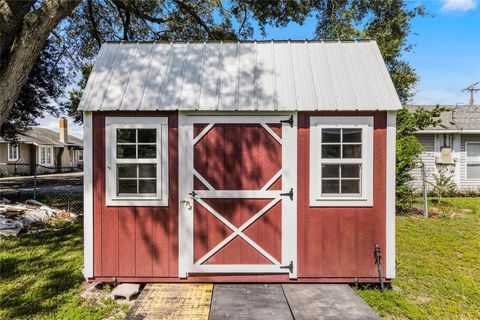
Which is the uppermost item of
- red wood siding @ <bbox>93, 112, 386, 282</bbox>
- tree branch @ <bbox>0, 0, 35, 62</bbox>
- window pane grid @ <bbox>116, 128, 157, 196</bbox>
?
tree branch @ <bbox>0, 0, 35, 62</bbox>

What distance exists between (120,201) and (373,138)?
352 cm

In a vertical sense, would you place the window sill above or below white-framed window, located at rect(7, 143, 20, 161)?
below

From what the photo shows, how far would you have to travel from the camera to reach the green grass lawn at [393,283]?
12.0 feet

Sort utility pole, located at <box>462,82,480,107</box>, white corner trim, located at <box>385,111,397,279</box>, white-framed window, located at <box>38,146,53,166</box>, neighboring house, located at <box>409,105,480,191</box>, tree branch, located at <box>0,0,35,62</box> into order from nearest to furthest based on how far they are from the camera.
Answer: white corner trim, located at <box>385,111,397,279</box> < tree branch, located at <box>0,0,35,62</box> < neighboring house, located at <box>409,105,480,191</box> < utility pole, located at <box>462,82,480,107</box> < white-framed window, located at <box>38,146,53,166</box>

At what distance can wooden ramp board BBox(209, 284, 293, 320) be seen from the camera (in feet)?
11.4

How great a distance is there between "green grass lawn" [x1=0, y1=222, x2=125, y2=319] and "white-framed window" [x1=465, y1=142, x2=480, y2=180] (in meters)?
14.3

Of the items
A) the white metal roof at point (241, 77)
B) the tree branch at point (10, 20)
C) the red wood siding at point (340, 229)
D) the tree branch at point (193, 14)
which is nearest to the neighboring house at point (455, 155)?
the tree branch at point (193, 14)

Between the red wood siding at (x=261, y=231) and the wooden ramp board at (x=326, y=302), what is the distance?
0.44ft

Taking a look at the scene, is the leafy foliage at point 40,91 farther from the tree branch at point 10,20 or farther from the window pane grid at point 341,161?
the window pane grid at point 341,161

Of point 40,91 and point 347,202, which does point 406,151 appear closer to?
point 347,202

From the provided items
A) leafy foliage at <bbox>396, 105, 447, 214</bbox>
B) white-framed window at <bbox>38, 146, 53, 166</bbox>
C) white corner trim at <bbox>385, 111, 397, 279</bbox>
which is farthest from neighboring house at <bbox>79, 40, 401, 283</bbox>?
white-framed window at <bbox>38, 146, 53, 166</bbox>

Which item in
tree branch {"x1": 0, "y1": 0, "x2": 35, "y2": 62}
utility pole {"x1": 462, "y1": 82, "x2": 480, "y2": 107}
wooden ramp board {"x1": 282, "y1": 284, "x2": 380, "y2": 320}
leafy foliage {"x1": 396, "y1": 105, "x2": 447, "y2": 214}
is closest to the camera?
wooden ramp board {"x1": 282, "y1": 284, "x2": 380, "y2": 320}

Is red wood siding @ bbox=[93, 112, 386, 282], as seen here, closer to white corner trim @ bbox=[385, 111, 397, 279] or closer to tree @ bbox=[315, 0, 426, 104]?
white corner trim @ bbox=[385, 111, 397, 279]

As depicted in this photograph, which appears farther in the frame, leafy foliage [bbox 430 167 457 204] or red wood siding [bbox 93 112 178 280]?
leafy foliage [bbox 430 167 457 204]
